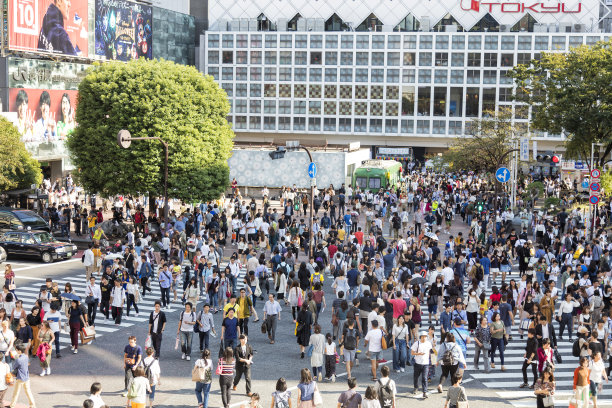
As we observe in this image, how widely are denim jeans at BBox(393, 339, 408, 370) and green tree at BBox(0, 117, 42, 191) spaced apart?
30.7 m

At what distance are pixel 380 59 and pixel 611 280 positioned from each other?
71.2 metres

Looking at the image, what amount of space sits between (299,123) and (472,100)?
2108 cm

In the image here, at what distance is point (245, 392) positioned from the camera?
1767cm

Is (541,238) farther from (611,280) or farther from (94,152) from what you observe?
(94,152)

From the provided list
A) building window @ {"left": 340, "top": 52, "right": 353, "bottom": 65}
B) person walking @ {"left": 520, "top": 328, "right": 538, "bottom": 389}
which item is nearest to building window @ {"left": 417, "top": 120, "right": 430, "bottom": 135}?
building window @ {"left": 340, "top": 52, "right": 353, "bottom": 65}

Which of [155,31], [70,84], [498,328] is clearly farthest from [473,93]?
[498,328]

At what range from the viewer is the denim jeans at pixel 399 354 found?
1891cm

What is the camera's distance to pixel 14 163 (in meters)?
44.2

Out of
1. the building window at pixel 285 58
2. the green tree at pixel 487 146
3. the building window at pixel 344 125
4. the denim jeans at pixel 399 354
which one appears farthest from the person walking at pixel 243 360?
the building window at pixel 285 58

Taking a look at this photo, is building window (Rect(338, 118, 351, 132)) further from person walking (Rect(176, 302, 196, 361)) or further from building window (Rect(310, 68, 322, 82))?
person walking (Rect(176, 302, 196, 361))

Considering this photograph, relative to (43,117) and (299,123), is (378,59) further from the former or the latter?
(43,117)

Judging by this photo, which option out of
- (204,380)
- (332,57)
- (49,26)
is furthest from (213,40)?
(204,380)

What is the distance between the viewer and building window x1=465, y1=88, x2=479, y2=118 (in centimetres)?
9338

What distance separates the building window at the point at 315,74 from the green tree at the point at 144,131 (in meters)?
53.8
